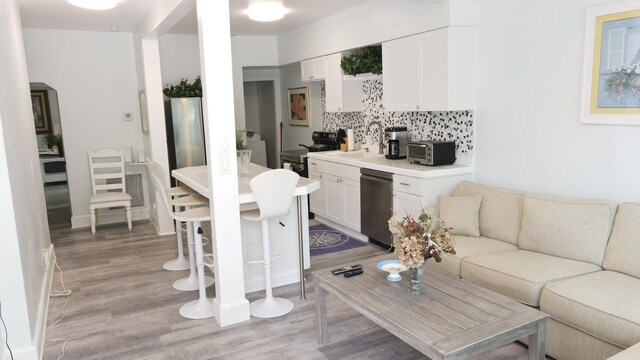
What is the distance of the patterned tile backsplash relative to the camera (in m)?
4.49

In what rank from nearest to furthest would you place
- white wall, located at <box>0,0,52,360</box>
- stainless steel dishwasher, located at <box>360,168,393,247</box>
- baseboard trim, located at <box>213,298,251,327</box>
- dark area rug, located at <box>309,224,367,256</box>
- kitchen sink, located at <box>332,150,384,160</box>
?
1. white wall, located at <box>0,0,52,360</box>
2. baseboard trim, located at <box>213,298,251,327</box>
3. stainless steel dishwasher, located at <box>360,168,393,247</box>
4. dark area rug, located at <box>309,224,367,256</box>
5. kitchen sink, located at <box>332,150,384,160</box>

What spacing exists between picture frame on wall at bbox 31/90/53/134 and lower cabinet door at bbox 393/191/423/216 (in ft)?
27.8

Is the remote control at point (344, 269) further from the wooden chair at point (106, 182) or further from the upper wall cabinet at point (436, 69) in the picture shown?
the wooden chair at point (106, 182)

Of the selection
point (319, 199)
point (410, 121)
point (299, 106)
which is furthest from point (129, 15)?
point (410, 121)

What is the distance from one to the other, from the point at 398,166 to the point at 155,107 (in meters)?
3.11

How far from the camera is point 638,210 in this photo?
9.39 ft

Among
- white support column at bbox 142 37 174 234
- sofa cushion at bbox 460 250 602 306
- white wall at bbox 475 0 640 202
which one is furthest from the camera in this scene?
white support column at bbox 142 37 174 234

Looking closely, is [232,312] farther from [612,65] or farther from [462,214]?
[612,65]

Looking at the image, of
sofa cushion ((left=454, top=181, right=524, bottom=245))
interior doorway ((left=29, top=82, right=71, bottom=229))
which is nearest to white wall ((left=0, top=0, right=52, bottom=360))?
sofa cushion ((left=454, top=181, right=524, bottom=245))

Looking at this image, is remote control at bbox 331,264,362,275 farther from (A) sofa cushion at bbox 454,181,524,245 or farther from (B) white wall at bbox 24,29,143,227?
(B) white wall at bbox 24,29,143,227

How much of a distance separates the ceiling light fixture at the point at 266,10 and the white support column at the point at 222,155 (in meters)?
1.82

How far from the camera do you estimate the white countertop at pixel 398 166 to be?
4.24 meters

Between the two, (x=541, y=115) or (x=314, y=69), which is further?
A: (x=314, y=69)

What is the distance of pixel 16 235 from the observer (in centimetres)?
267
